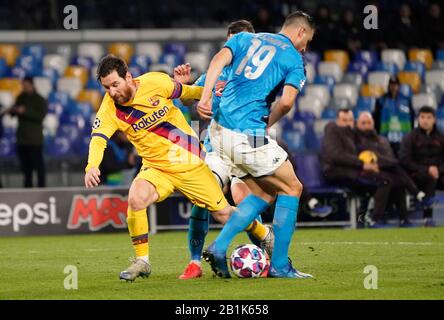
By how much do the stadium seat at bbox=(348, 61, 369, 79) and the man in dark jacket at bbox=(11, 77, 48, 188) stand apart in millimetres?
6262

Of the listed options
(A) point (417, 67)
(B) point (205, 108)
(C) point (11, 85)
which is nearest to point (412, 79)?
(A) point (417, 67)

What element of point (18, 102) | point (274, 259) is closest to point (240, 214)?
point (274, 259)

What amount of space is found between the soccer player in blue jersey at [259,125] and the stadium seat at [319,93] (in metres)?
10.5

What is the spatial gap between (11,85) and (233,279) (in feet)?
37.6

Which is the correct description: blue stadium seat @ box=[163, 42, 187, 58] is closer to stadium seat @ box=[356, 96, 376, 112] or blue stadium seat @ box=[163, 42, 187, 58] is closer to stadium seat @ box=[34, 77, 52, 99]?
stadium seat @ box=[34, 77, 52, 99]

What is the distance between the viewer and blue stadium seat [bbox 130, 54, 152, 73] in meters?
19.0

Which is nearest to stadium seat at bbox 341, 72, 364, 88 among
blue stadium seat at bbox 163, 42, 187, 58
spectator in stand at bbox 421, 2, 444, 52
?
spectator in stand at bbox 421, 2, 444, 52

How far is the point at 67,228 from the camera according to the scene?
1410cm

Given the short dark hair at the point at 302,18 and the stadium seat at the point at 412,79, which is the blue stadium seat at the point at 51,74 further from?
the short dark hair at the point at 302,18

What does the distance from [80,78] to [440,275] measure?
472 inches

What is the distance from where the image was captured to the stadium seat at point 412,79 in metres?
19.2

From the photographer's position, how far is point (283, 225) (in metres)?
8.17

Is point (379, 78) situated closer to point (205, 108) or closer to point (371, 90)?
point (371, 90)

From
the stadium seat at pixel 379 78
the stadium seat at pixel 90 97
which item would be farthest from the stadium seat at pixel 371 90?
the stadium seat at pixel 90 97
